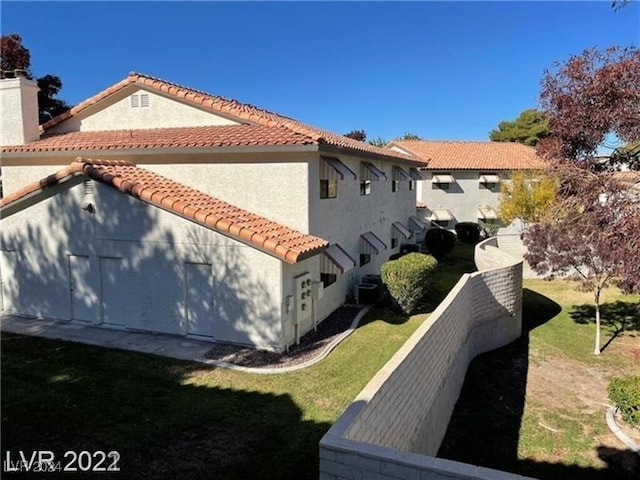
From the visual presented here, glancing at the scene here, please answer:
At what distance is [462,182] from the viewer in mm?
55469

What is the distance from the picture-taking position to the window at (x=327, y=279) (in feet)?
68.3

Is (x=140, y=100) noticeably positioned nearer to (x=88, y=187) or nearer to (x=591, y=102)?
(x=88, y=187)

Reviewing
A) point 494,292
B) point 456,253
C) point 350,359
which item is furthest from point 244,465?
point 456,253

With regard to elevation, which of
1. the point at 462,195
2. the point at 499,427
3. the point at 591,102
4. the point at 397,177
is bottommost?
the point at 499,427

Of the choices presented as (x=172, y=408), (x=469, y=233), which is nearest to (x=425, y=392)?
(x=172, y=408)

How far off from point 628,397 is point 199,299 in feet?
46.2

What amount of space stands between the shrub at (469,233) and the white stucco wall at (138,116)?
35647mm

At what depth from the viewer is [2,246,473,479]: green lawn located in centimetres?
988

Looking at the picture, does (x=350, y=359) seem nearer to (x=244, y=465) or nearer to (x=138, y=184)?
(x=244, y=465)

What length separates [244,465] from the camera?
966cm

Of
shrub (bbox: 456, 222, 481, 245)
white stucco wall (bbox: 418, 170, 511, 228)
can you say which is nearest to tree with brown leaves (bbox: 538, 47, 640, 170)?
shrub (bbox: 456, 222, 481, 245)

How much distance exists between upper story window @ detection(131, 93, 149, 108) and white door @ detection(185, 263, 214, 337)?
1029 centimetres

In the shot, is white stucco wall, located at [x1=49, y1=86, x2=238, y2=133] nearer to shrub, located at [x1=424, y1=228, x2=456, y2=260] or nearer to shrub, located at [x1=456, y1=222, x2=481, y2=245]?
shrub, located at [x1=424, y1=228, x2=456, y2=260]

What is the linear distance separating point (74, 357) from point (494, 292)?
1661 centimetres
